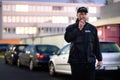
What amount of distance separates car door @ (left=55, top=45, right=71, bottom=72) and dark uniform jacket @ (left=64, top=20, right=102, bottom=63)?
926 cm

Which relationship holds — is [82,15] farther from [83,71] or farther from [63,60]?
[63,60]

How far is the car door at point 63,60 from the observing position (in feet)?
52.2

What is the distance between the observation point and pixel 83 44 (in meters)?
6.36

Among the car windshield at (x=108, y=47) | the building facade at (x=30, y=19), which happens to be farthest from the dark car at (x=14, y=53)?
the building facade at (x=30, y=19)

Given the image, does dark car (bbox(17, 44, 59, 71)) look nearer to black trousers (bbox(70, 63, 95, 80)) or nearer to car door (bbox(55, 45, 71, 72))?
car door (bbox(55, 45, 71, 72))

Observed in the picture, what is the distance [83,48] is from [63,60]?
998 centimetres

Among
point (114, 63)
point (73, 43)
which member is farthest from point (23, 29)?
point (73, 43)

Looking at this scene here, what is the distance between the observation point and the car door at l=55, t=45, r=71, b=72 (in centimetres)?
1592

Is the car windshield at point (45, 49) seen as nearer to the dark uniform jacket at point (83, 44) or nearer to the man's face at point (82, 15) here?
the dark uniform jacket at point (83, 44)

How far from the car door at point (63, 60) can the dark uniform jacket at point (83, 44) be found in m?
9.26

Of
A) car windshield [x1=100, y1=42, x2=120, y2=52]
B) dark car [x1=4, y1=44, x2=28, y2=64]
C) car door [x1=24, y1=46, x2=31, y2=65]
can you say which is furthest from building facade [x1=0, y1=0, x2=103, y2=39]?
car windshield [x1=100, y1=42, x2=120, y2=52]

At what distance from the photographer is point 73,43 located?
6457 mm

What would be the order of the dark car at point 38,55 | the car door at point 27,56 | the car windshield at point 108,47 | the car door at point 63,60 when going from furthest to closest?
the car door at point 27,56 → the dark car at point 38,55 → the car door at point 63,60 → the car windshield at point 108,47

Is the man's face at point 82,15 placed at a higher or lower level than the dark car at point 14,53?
higher
